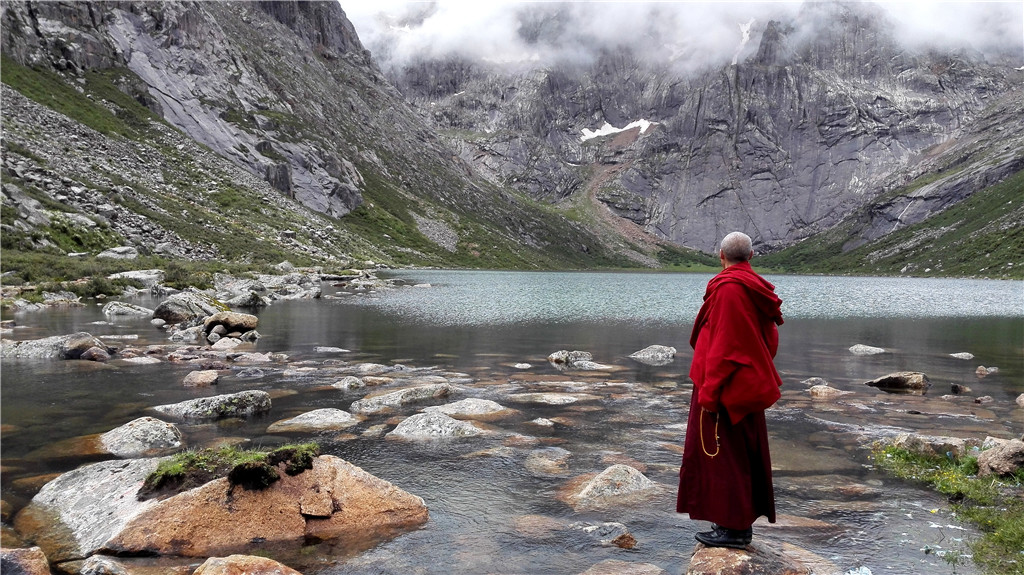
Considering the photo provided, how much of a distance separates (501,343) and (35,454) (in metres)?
22.2

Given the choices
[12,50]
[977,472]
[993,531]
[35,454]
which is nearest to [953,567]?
[993,531]

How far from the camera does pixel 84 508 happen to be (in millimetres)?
8094

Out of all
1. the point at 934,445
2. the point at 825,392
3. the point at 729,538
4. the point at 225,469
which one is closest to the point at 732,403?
the point at 729,538

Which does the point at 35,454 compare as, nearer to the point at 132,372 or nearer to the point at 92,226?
the point at 132,372

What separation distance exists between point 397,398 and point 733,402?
37.0ft

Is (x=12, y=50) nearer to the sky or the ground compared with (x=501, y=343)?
nearer to the sky

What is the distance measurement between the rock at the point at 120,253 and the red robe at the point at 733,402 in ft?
212

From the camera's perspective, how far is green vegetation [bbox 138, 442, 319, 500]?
8.19 m

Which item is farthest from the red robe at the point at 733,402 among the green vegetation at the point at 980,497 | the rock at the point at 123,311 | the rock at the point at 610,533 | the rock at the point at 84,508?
the rock at the point at 123,311

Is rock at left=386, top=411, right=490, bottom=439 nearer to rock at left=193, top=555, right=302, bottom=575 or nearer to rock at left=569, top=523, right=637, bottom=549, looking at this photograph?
rock at left=569, top=523, right=637, bottom=549

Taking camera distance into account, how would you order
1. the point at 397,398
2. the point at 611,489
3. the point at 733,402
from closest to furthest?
the point at 733,402 < the point at 611,489 < the point at 397,398

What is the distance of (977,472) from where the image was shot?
10375mm

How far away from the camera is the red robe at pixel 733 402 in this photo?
670 cm

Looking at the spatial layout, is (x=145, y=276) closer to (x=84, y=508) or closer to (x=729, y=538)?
(x=84, y=508)
